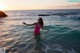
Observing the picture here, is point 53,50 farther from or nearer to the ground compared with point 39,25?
nearer to the ground

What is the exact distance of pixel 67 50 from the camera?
33.2 ft

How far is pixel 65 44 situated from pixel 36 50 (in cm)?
266

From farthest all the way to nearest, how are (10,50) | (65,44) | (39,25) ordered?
(39,25)
(65,44)
(10,50)

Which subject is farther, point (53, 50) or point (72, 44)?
point (72, 44)

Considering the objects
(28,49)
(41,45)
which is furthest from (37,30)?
(28,49)

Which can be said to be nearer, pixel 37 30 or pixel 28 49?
pixel 28 49

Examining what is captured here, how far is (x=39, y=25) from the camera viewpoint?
1243cm

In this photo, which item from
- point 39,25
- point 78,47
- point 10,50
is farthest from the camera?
point 39,25

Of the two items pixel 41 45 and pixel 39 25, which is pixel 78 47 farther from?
pixel 39 25

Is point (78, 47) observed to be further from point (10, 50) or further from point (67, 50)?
point (10, 50)

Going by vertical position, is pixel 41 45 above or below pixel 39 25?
below

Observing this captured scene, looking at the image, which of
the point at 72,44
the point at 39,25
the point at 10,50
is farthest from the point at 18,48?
the point at 72,44

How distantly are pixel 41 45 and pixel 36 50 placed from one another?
4.18ft

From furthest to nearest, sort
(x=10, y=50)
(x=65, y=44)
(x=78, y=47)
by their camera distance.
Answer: (x=65, y=44) < (x=78, y=47) < (x=10, y=50)
